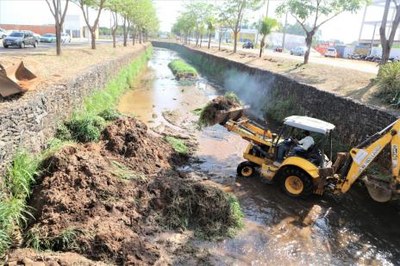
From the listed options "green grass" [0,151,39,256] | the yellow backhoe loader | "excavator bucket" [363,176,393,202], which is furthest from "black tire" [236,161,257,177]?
"green grass" [0,151,39,256]

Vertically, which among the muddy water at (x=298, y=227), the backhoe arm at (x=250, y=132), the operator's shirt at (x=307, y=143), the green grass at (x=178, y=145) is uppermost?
the operator's shirt at (x=307, y=143)

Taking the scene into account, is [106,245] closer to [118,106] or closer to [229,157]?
[229,157]

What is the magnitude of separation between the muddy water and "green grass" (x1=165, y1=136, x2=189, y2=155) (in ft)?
1.68

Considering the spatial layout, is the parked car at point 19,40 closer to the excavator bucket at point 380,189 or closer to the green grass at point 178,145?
the green grass at point 178,145

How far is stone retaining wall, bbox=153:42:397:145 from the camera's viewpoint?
11898mm

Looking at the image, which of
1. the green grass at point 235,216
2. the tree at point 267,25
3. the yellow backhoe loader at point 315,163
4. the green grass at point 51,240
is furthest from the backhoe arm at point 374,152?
the tree at point 267,25

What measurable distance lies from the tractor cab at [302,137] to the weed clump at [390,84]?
14.1ft

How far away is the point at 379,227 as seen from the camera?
890 centimetres

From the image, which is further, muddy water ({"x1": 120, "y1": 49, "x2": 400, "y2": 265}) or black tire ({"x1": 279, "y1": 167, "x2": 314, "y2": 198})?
black tire ({"x1": 279, "y1": 167, "x2": 314, "y2": 198})

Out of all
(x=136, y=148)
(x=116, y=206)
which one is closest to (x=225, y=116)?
(x=136, y=148)

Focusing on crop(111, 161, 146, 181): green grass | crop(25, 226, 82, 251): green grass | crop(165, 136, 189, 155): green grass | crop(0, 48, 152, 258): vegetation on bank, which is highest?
crop(0, 48, 152, 258): vegetation on bank

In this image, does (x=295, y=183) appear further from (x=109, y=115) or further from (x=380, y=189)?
(x=109, y=115)

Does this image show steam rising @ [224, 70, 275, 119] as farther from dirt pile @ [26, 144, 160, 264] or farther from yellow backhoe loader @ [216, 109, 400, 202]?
dirt pile @ [26, 144, 160, 264]

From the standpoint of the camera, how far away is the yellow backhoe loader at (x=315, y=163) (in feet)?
28.2
